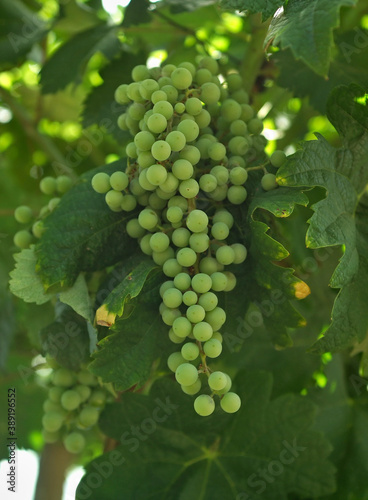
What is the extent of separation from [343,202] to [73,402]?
0.64m

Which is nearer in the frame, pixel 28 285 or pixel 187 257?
pixel 187 257

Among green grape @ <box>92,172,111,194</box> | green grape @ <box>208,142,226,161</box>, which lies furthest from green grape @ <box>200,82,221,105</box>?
green grape @ <box>92,172,111,194</box>

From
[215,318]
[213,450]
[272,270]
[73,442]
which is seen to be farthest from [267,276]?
[73,442]

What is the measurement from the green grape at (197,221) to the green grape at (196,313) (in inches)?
4.7

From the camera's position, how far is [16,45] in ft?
5.11

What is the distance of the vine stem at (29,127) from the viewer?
68.9 inches

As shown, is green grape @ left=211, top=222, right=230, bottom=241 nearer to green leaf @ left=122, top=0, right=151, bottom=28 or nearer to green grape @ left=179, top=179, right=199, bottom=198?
green grape @ left=179, top=179, right=199, bottom=198

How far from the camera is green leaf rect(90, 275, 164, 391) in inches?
36.2

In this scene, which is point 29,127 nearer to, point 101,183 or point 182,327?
point 101,183

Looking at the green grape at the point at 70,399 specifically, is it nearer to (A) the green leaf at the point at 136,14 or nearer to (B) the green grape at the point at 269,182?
(B) the green grape at the point at 269,182

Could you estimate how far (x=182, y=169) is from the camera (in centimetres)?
90

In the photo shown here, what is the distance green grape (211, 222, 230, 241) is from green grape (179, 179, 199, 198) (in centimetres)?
6

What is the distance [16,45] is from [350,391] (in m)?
1.22

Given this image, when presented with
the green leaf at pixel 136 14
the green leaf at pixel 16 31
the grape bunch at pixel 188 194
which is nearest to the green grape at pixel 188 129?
the grape bunch at pixel 188 194
